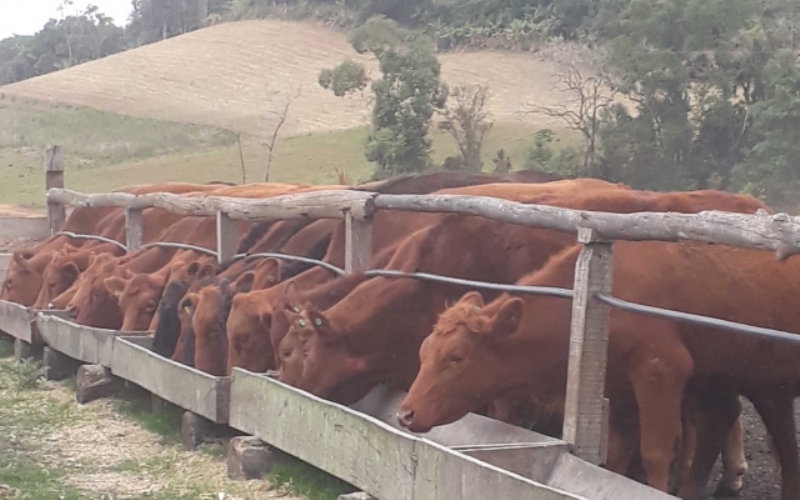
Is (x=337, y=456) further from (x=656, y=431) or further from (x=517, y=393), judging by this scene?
(x=656, y=431)

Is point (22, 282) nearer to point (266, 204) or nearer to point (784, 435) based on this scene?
point (266, 204)

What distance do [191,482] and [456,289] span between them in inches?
77.2

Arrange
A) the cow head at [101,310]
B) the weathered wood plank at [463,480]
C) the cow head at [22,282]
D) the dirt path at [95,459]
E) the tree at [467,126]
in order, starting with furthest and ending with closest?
the tree at [467,126]
the cow head at [22,282]
the cow head at [101,310]
the dirt path at [95,459]
the weathered wood plank at [463,480]

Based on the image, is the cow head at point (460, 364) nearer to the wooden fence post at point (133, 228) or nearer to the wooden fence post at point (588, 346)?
the wooden fence post at point (588, 346)

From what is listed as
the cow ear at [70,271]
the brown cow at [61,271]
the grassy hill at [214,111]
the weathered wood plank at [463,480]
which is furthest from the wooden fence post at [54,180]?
the grassy hill at [214,111]

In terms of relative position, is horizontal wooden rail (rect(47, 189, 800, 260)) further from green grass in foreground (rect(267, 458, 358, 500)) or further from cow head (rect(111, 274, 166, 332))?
green grass in foreground (rect(267, 458, 358, 500))

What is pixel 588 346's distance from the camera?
5.48 meters

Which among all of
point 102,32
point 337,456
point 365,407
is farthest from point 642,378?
point 102,32

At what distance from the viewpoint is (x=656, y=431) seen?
6004 mm

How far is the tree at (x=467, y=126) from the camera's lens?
38625 millimetres

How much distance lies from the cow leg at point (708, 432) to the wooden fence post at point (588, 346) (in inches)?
69.4

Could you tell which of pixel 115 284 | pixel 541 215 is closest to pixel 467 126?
pixel 115 284

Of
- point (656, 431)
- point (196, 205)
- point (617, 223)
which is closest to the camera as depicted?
point (617, 223)

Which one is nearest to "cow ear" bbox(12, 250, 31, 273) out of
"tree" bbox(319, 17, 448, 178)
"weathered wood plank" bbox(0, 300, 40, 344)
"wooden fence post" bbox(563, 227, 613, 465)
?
"weathered wood plank" bbox(0, 300, 40, 344)
